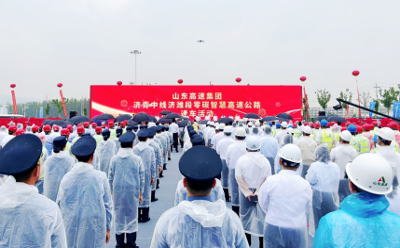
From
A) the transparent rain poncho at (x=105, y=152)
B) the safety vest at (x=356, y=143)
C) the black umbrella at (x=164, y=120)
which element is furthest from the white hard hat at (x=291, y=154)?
the black umbrella at (x=164, y=120)

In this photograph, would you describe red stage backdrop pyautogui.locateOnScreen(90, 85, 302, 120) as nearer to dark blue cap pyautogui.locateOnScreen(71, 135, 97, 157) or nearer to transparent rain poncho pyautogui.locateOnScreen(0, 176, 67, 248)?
dark blue cap pyautogui.locateOnScreen(71, 135, 97, 157)

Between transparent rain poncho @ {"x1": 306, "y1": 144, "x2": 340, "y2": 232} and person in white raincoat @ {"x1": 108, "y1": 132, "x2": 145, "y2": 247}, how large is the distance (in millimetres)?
2706

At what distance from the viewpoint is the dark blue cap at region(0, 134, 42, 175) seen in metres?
1.81

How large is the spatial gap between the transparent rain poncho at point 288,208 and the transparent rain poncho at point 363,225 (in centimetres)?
136

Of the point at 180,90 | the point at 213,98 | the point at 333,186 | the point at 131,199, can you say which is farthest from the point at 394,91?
the point at 131,199

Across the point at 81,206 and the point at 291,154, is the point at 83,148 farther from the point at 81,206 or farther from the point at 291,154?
the point at 291,154

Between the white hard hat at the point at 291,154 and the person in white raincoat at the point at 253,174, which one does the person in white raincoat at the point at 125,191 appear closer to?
the person in white raincoat at the point at 253,174

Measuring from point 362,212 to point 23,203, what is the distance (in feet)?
6.93

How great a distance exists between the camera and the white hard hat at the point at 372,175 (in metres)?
1.56

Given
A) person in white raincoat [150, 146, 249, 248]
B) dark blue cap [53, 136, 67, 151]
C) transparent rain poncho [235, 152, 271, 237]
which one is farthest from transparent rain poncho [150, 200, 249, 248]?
dark blue cap [53, 136, 67, 151]

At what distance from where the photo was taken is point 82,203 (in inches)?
115

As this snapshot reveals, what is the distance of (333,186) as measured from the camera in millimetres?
4195

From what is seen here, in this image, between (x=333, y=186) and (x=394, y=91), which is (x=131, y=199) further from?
(x=394, y=91)

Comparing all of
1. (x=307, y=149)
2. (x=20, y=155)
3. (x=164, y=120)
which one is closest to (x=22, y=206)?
(x=20, y=155)
